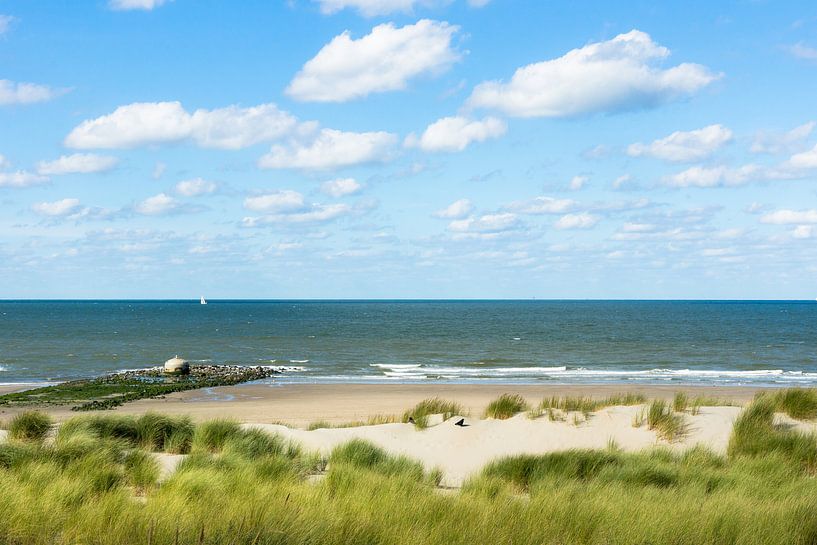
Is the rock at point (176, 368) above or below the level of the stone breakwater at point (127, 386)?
above

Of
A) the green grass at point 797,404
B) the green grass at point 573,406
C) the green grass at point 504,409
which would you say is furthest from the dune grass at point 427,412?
the green grass at point 797,404

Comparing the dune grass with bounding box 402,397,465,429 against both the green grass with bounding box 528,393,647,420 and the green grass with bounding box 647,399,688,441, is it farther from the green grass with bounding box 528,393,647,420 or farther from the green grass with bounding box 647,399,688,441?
the green grass with bounding box 647,399,688,441

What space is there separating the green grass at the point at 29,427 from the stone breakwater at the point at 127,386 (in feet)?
48.1

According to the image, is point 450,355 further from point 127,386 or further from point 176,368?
point 127,386

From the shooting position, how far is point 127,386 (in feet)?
118

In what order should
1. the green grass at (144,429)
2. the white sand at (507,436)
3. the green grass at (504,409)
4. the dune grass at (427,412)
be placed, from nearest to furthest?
the green grass at (144,429), the white sand at (507,436), the dune grass at (427,412), the green grass at (504,409)

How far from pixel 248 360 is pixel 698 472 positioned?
4576 cm

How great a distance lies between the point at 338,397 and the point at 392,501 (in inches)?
1009

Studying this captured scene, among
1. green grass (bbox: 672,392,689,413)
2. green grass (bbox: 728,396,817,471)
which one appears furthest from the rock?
green grass (bbox: 728,396,817,471)

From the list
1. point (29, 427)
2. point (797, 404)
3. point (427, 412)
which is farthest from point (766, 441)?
point (29, 427)

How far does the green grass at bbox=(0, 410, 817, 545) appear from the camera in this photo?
20.4ft

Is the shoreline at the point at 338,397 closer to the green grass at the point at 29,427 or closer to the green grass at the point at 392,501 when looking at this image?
the green grass at the point at 29,427

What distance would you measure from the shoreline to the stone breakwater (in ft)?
3.06

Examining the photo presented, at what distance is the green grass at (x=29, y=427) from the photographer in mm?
13234
